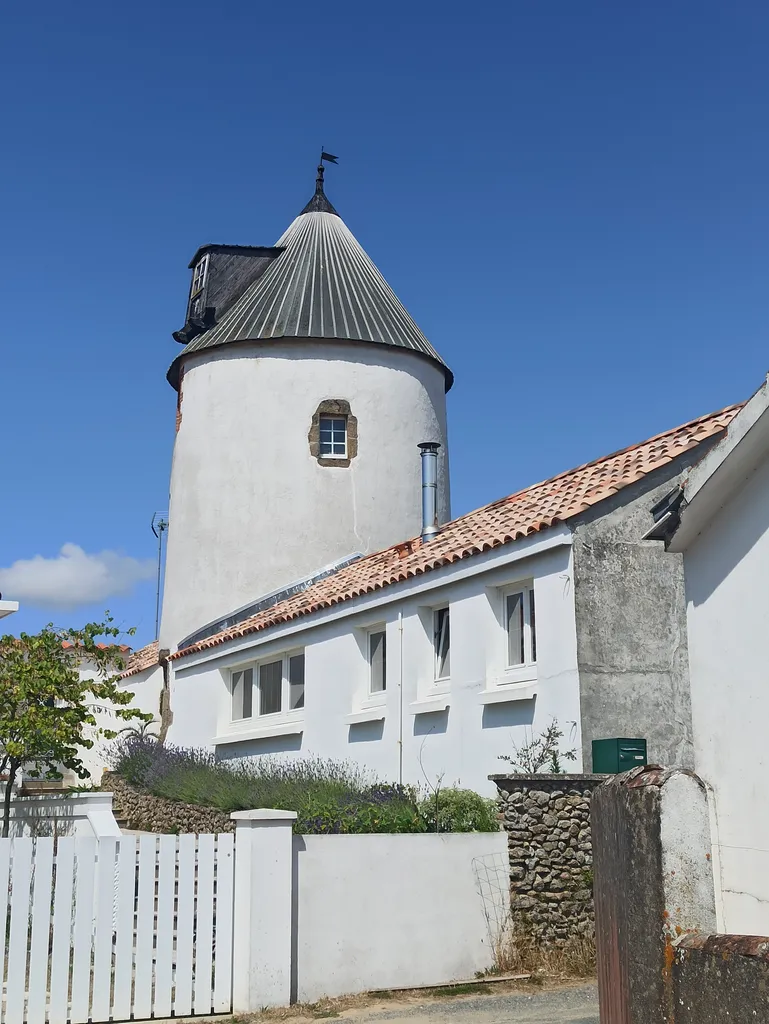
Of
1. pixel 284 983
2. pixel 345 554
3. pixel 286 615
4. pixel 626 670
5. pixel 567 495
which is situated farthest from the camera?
pixel 345 554

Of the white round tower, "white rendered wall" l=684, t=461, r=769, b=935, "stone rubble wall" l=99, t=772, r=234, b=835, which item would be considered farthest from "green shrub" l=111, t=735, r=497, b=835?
"white rendered wall" l=684, t=461, r=769, b=935

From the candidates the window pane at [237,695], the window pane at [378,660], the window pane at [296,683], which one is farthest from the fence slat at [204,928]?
the window pane at [237,695]

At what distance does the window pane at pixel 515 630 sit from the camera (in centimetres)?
1516

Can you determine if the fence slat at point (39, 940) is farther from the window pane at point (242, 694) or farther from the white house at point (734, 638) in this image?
the window pane at point (242, 694)

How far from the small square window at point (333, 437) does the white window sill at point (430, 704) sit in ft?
34.5

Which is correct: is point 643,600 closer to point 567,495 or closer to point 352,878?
point 567,495

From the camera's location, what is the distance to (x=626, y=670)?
13844 mm

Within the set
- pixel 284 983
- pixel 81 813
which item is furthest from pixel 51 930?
pixel 81 813

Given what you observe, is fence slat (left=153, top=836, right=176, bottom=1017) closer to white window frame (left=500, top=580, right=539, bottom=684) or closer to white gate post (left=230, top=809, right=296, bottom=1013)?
white gate post (left=230, top=809, right=296, bottom=1013)

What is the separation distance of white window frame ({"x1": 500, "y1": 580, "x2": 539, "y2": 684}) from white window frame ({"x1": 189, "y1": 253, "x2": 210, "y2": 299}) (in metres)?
16.5

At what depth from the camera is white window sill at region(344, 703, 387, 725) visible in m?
17.5

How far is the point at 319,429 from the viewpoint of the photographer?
2633cm

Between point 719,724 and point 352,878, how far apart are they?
5.97 meters

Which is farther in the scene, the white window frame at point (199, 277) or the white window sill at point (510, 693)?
the white window frame at point (199, 277)
